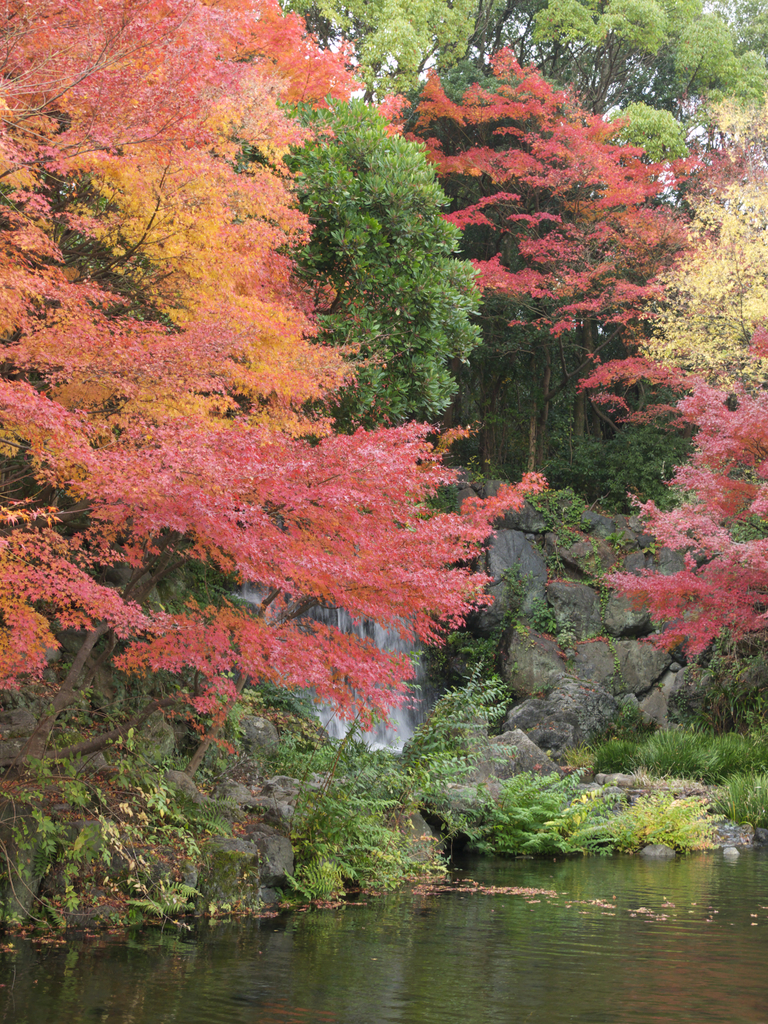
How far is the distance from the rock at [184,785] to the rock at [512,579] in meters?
11.9

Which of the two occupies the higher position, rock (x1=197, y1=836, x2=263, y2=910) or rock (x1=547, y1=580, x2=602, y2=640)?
Result: rock (x1=547, y1=580, x2=602, y2=640)

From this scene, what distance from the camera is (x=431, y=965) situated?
19.8 feet

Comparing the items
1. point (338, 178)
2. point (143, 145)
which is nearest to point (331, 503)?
point (143, 145)

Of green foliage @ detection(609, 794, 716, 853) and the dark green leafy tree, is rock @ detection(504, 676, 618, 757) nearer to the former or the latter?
green foliage @ detection(609, 794, 716, 853)

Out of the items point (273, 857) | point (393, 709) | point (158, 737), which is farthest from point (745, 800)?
point (158, 737)

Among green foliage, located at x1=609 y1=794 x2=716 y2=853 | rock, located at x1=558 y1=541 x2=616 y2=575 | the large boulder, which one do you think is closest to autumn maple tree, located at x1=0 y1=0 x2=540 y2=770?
the large boulder

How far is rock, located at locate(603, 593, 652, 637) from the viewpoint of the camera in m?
20.4

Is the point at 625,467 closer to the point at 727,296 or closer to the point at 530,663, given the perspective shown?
the point at 727,296

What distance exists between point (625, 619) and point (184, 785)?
13.6 m

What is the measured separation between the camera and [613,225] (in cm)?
2244

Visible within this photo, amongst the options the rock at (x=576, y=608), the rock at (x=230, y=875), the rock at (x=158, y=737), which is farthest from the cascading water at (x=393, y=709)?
the rock at (x=230, y=875)

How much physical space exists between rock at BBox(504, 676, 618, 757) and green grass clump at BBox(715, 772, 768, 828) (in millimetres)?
3709

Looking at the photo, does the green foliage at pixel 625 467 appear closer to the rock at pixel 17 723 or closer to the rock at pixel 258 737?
the rock at pixel 258 737

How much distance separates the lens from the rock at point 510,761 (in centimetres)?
1205
